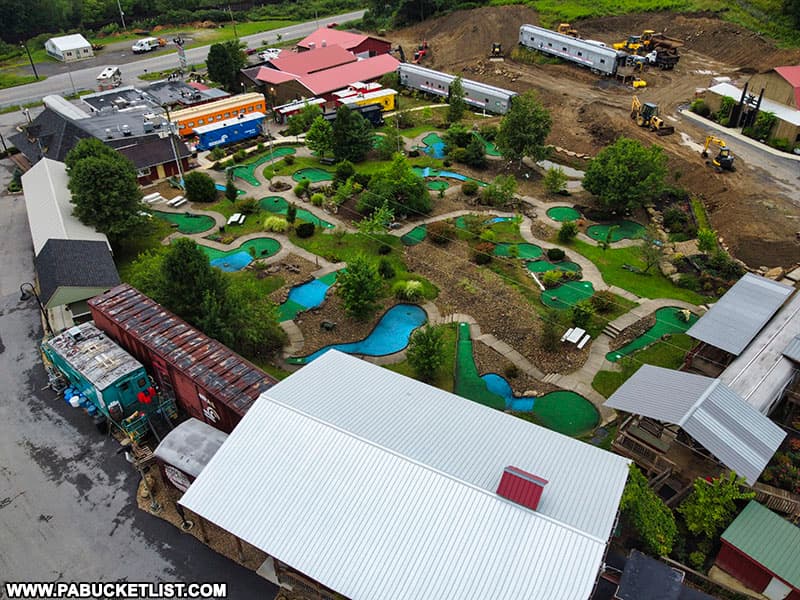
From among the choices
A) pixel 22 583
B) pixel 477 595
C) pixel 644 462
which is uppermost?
pixel 477 595

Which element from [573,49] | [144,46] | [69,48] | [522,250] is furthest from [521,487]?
[69,48]

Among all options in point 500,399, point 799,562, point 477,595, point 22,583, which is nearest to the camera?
point 477,595

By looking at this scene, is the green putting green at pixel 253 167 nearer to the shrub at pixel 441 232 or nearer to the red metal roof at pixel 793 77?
the shrub at pixel 441 232

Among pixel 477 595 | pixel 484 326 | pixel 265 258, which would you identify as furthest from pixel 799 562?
pixel 265 258

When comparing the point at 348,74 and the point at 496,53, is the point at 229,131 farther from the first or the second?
the point at 496,53

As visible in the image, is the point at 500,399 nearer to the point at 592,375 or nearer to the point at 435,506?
the point at 592,375

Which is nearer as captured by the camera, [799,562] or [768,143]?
[799,562]

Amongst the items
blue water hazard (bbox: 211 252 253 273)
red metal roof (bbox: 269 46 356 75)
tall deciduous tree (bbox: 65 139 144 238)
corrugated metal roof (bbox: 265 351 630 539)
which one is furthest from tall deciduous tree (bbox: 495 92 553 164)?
red metal roof (bbox: 269 46 356 75)
